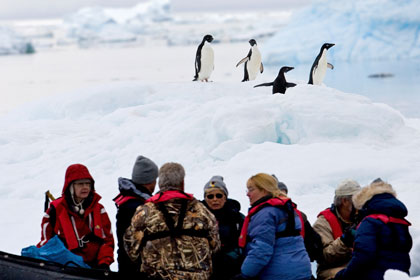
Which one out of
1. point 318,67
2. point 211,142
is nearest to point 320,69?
point 318,67

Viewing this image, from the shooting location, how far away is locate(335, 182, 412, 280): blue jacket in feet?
7.80

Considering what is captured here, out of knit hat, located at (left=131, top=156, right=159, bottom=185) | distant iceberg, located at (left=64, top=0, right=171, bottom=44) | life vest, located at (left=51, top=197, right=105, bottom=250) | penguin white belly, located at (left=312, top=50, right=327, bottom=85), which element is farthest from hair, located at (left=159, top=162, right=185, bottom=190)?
distant iceberg, located at (left=64, top=0, right=171, bottom=44)

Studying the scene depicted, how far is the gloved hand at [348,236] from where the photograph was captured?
282 cm

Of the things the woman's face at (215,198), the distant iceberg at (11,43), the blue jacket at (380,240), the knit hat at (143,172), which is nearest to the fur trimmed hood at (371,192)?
the blue jacket at (380,240)

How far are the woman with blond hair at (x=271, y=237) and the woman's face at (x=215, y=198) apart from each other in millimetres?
255

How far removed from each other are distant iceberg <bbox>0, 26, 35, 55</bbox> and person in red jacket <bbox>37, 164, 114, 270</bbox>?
154 ft

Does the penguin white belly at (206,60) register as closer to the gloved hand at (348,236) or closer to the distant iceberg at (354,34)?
the gloved hand at (348,236)

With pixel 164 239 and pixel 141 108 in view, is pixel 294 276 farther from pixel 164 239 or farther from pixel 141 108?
pixel 141 108

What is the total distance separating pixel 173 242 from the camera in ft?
7.77

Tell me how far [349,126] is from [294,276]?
127 inches

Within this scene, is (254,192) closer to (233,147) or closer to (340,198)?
(340,198)

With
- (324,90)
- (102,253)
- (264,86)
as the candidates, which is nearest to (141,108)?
(264,86)

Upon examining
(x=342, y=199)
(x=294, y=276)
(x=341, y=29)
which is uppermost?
(x=341, y=29)

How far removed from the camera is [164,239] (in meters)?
2.37
